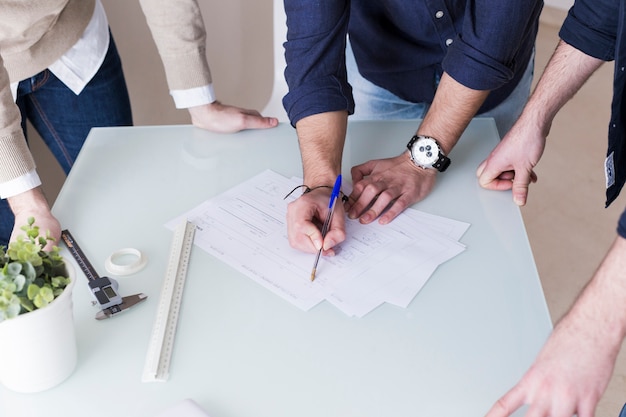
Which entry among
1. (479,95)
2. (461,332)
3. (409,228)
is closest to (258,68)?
(479,95)

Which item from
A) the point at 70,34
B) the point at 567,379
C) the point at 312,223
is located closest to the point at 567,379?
the point at 567,379

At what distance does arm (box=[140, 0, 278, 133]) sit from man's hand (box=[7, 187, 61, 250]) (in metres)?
0.42

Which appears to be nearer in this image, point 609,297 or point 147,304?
point 609,297

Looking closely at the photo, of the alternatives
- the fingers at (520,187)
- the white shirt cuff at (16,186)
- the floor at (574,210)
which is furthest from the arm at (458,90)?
the floor at (574,210)

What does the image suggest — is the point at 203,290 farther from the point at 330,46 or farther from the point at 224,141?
the point at 330,46

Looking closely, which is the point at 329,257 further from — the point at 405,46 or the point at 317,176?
the point at 405,46

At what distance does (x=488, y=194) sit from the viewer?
51.4 inches

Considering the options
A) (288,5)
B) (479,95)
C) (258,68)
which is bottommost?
(258,68)

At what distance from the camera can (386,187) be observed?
4.21 feet

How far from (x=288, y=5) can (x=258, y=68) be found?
1.48 metres

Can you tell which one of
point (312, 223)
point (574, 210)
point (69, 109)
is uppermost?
point (312, 223)

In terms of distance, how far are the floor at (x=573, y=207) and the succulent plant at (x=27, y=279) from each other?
1.41 meters

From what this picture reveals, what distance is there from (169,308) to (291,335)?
20 cm

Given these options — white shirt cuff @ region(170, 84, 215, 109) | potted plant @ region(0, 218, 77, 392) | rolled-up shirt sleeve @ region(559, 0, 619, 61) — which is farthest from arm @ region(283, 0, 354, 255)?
potted plant @ region(0, 218, 77, 392)
